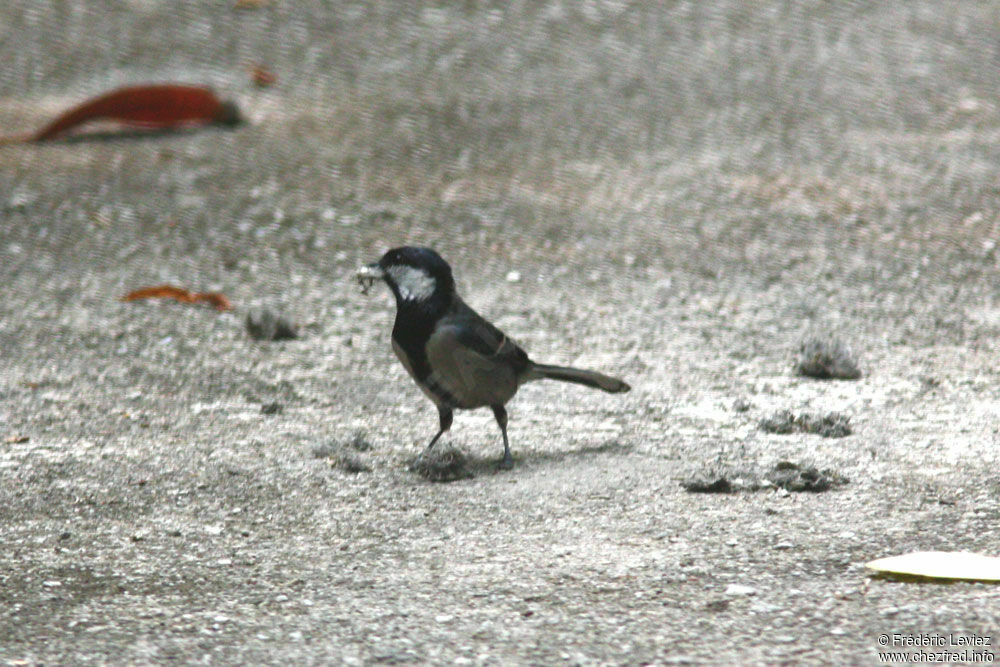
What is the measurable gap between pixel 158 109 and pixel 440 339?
470cm

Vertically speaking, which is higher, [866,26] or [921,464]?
[866,26]

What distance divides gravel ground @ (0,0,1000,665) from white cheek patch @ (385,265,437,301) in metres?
0.50

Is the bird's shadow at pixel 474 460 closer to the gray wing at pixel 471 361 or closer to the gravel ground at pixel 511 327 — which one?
the gravel ground at pixel 511 327

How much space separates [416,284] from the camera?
157 inches

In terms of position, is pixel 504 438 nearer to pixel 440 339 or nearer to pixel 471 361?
pixel 471 361

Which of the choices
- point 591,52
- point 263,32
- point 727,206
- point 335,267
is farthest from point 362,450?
point 263,32

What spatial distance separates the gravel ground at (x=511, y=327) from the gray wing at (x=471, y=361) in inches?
8.8

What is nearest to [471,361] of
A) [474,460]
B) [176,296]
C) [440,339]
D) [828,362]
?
[440,339]

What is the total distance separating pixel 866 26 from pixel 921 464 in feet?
19.2

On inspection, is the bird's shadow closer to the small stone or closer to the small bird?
the small bird

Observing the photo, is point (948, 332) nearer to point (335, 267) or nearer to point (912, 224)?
point (912, 224)

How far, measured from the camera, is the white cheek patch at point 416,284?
398 cm

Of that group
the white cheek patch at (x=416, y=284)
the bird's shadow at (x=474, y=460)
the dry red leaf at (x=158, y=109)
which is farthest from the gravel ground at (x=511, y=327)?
the white cheek patch at (x=416, y=284)

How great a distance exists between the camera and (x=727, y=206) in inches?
266
